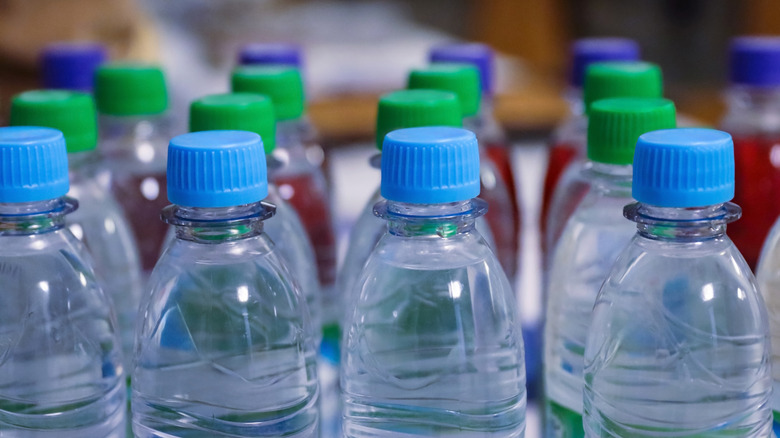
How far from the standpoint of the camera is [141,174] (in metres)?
1.03

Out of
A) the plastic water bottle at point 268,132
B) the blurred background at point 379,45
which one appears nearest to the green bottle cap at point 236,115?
the plastic water bottle at point 268,132

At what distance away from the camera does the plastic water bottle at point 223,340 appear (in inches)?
25.9

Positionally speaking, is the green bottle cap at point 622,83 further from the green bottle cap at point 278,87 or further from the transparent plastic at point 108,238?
the transparent plastic at point 108,238

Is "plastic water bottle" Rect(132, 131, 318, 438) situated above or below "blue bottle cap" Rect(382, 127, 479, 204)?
below

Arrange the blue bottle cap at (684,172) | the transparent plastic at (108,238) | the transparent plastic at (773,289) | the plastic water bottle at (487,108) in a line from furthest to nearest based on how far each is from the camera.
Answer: the plastic water bottle at (487,108)
the transparent plastic at (108,238)
the transparent plastic at (773,289)
the blue bottle cap at (684,172)

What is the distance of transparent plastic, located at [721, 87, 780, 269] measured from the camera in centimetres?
95

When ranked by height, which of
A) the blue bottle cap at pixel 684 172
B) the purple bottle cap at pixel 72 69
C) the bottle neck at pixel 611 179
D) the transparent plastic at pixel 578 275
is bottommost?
the transparent plastic at pixel 578 275

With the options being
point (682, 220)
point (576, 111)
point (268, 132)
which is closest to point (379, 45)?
point (576, 111)

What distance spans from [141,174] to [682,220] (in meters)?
0.63

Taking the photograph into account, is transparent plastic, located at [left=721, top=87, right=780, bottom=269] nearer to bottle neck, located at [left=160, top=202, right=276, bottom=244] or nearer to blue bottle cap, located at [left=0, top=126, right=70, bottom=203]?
bottle neck, located at [left=160, top=202, right=276, bottom=244]

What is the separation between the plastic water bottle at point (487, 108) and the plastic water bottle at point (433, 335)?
386mm

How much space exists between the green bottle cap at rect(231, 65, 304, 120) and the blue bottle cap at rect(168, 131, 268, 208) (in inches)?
12.0

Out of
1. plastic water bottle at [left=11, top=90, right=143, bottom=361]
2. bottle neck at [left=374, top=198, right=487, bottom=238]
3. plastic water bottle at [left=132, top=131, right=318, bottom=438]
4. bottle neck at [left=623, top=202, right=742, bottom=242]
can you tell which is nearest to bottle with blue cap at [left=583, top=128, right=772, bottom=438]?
bottle neck at [left=623, top=202, right=742, bottom=242]

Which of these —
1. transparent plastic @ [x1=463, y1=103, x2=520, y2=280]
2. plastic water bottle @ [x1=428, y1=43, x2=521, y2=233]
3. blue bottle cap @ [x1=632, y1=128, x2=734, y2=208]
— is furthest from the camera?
plastic water bottle @ [x1=428, y1=43, x2=521, y2=233]
